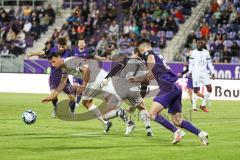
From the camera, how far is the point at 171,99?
53.0ft

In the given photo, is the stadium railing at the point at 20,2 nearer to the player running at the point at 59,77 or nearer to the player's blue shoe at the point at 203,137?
the player running at the point at 59,77

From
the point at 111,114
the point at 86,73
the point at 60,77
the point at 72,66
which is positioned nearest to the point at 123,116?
the point at 111,114

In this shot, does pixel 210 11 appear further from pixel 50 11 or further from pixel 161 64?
pixel 161 64

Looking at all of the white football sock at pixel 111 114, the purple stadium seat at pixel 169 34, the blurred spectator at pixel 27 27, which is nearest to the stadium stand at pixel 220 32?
the purple stadium seat at pixel 169 34

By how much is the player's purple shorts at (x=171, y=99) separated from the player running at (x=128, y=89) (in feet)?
5.47

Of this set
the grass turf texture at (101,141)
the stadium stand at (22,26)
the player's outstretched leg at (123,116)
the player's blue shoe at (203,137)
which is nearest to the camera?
the grass turf texture at (101,141)

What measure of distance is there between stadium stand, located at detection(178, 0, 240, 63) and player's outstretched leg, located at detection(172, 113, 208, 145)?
899 inches

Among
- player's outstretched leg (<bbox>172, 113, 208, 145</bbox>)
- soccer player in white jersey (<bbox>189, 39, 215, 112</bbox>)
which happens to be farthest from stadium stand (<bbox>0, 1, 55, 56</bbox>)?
player's outstretched leg (<bbox>172, 113, 208, 145</bbox>)

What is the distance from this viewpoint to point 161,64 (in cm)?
1631

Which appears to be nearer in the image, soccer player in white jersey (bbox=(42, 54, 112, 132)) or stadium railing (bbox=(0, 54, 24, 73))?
soccer player in white jersey (bbox=(42, 54, 112, 132))

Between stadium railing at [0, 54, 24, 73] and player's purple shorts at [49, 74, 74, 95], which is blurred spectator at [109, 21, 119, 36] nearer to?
stadium railing at [0, 54, 24, 73]

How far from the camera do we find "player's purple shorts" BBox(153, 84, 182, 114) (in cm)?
1611

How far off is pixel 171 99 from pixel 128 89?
3182 mm

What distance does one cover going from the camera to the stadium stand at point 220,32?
39688 millimetres
